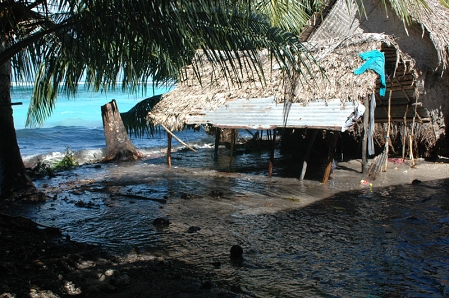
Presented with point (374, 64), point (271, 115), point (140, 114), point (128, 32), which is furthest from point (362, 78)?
point (140, 114)

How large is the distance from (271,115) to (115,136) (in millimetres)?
5907

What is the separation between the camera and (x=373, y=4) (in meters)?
12.5

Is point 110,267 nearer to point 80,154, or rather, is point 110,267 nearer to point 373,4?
point 373,4

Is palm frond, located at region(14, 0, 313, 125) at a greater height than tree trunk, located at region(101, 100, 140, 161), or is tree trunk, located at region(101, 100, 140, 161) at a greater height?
palm frond, located at region(14, 0, 313, 125)

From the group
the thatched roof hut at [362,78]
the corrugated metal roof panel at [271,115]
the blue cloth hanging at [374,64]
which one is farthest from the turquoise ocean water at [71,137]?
the blue cloth hanging at [374,64]

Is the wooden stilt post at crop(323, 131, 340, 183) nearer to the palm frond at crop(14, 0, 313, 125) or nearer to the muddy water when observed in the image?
the muddy water

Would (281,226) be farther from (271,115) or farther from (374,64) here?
(374,64)

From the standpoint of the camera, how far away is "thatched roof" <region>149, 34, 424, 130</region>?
31.5ft

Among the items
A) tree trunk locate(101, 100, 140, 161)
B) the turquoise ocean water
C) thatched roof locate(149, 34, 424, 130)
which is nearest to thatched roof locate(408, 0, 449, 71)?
thatched roof locate(149, 34, 424, 130)

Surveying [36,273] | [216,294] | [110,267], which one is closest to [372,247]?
[216,294]

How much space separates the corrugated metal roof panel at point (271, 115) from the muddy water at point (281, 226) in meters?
1.28

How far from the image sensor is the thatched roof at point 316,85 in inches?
378

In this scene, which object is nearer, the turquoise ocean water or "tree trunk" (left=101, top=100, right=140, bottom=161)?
"tree trunk" (left=101, top=100, right=140, bottom=161)

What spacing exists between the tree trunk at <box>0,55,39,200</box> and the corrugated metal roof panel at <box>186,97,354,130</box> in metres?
4.09
